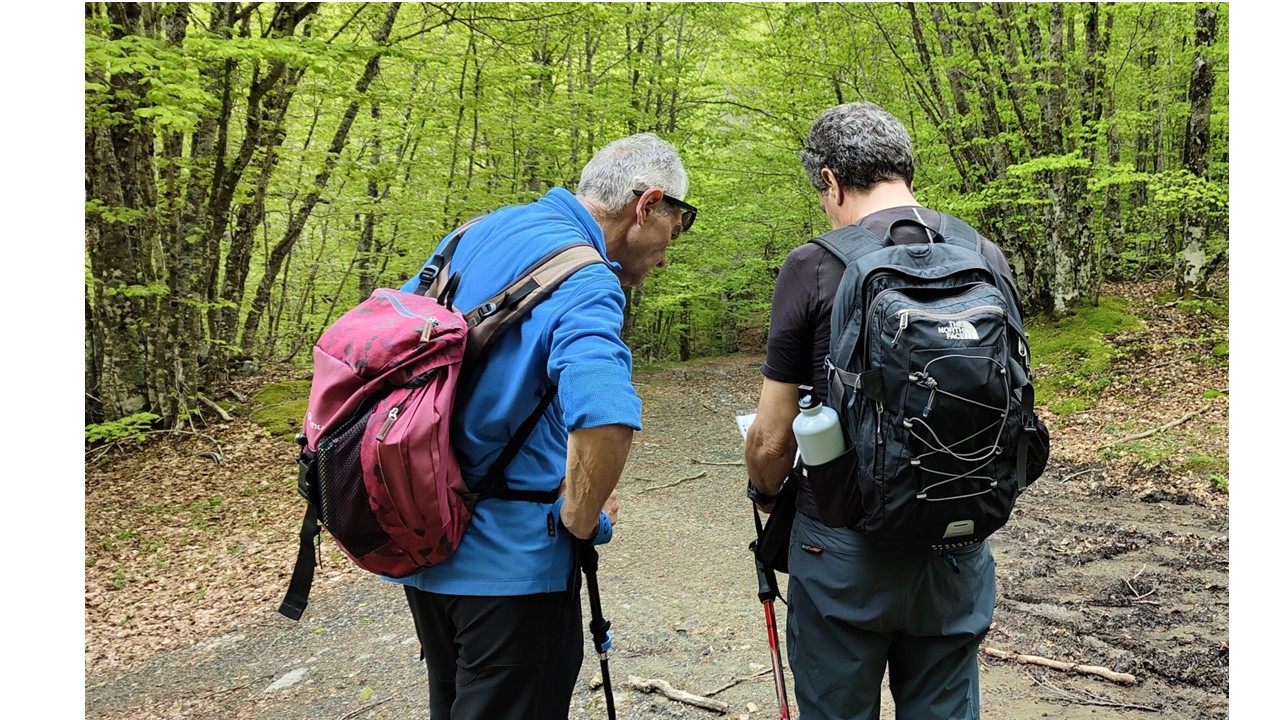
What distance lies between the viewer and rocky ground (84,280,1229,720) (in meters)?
3.53

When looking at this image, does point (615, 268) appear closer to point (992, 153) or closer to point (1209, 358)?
point (1209, 358)

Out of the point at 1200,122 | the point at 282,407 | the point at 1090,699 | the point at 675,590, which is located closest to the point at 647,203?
the point at 1090,699

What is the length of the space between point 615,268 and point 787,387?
57 cm

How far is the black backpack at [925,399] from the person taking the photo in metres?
1.58

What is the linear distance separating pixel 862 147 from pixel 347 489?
1512mm

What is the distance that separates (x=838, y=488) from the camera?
1.69m

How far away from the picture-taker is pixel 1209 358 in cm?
900

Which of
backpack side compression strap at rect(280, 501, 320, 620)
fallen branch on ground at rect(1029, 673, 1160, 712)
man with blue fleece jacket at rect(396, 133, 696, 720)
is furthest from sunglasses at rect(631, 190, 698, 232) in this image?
fallen branch on ground at rect(1029, 673, 1160, 712)

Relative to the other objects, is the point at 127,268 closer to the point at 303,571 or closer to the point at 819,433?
the point at 303,571

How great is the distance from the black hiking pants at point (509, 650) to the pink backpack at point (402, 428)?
17 centimetres

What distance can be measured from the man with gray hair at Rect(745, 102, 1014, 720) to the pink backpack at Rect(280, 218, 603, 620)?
57cm

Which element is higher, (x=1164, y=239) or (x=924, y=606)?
(x=1164, y=239)

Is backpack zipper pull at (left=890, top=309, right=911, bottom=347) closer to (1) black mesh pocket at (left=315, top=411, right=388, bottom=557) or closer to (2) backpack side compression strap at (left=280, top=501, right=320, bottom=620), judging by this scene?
(1) black mesh pocket at (left=315, top=411, right=388, bottom=557)

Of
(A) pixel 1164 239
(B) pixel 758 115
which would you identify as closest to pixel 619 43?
(B) pixel 758 115
